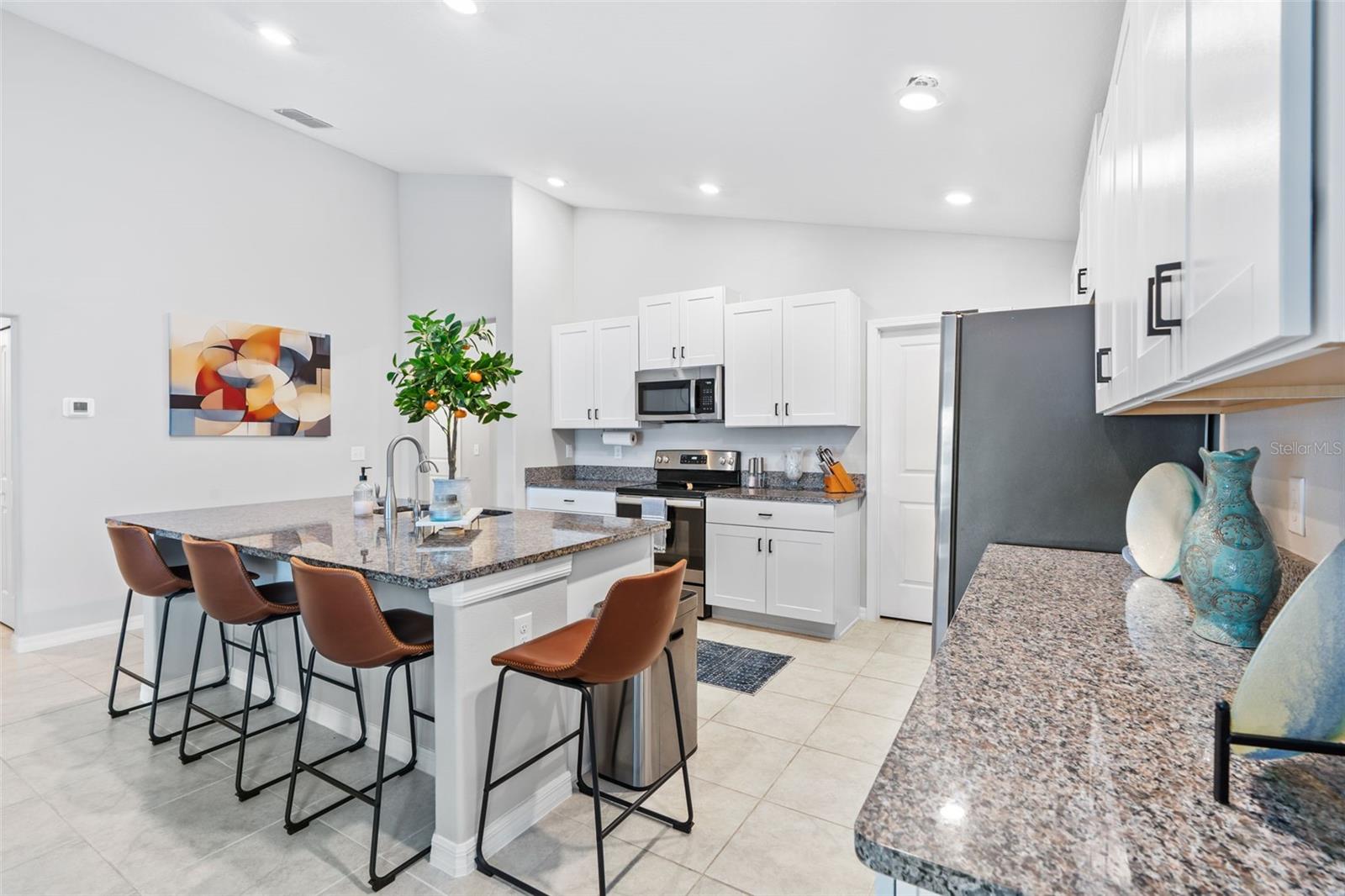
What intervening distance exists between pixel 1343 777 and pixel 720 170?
12.6ft

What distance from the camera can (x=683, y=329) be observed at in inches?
186

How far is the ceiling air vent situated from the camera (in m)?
4.46

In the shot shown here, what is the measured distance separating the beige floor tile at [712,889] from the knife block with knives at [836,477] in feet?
9.19

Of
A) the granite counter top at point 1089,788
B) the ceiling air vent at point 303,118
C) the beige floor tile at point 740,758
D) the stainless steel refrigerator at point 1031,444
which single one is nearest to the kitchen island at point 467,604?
the beige floor tile at point 740,758

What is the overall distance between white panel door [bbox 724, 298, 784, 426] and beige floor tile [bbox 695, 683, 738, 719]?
188 cm

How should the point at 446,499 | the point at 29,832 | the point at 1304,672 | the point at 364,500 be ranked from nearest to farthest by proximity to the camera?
the point at 1304,672 < the point at 29,832 < the point at 446,499 < the point at 364,500

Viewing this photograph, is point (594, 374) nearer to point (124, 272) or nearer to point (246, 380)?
point (246, 380)

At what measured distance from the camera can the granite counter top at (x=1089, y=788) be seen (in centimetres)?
58

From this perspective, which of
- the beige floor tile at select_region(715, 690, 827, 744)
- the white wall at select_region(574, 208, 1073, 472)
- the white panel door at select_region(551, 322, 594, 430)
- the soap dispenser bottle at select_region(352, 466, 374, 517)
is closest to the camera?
the beige floor tile at select_region(715, 690, 827, 744)

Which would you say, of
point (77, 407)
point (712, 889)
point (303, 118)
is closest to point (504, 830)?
point (712, 889)

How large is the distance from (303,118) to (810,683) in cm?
501

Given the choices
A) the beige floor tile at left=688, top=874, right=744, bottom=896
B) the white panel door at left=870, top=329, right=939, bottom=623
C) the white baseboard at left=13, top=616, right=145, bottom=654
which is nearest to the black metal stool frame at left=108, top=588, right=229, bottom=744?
the white baseboard at left=13, top=616, right=145, bottom=654

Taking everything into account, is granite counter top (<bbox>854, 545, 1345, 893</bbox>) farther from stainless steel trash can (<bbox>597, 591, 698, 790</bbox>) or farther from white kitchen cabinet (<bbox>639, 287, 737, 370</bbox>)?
white kitchen cabinet (<bbox>639, 287, 737, 370</bbox>)

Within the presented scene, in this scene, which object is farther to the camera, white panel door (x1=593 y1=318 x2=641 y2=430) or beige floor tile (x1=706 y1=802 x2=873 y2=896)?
white panel door (x1=593 y1=318 x2=641 y2=430)
